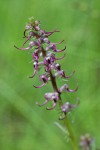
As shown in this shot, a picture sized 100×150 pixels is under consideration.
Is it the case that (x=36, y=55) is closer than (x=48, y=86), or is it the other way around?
(x=36, y=55)

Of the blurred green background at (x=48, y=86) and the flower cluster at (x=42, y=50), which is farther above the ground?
the flower cluster at (x=42, y=50)

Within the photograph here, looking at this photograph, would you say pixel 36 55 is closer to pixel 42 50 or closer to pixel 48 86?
pixel 42 50

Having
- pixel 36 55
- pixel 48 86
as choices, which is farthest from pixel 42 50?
pixel 48 86

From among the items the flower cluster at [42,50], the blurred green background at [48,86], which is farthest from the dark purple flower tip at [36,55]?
the blurred green background at [48,86]

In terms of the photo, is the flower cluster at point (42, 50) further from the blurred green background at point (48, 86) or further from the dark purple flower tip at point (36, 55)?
the blurred green background at point (48, 86)

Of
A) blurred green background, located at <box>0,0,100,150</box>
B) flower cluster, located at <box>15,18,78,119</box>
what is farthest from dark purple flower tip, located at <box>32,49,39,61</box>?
blurred green background, located at <box>0,0,100,150</box>

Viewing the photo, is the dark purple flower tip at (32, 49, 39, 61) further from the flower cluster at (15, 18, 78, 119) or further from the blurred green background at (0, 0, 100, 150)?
the blurred green background at (0, 0, 100, 150)

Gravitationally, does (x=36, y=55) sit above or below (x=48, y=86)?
above

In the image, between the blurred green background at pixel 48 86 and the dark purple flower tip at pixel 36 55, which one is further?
the blurred green background at pixel 48 86
